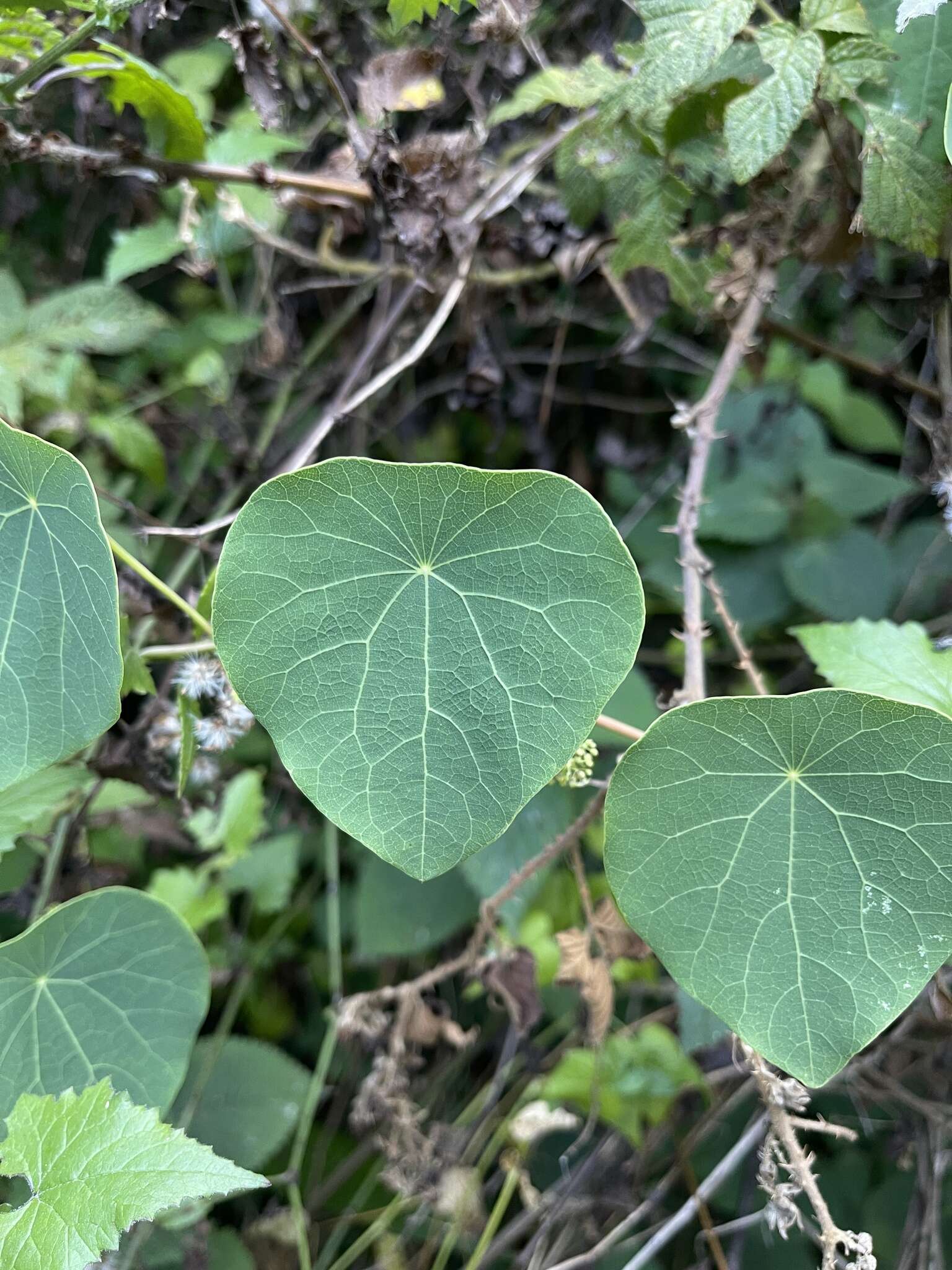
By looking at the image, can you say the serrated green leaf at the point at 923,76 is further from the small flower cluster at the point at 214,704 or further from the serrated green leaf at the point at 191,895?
the serrated green leaf at the point at 191,895

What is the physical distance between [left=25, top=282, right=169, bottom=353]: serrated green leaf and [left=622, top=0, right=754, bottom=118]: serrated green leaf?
0.87 meters

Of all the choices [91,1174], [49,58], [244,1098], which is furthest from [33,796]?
[49,58]

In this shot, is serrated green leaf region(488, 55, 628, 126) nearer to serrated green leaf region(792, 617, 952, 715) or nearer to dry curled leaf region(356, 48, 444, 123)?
dry curled leaf region(356, 48, 444, 123)

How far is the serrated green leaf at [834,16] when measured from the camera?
856 mm

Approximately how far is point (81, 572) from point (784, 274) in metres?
1.29

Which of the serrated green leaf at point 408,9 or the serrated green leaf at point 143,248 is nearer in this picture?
the serrated green leaf at point 408,9

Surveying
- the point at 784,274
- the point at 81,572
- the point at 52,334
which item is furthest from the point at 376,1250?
the point at 784,274

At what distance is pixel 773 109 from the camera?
0.84 m

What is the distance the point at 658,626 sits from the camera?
1606 millimetres

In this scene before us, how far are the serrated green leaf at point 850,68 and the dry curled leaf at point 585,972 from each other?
0.91 meters

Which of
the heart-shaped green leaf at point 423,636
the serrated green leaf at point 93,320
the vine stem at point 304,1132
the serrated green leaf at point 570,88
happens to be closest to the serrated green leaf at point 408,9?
the serrated green leaf at point 570,88

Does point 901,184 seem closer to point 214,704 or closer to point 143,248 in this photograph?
point 214,704

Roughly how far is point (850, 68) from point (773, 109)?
11 centimetres

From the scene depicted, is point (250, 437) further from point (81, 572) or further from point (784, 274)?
point (784, 274)
